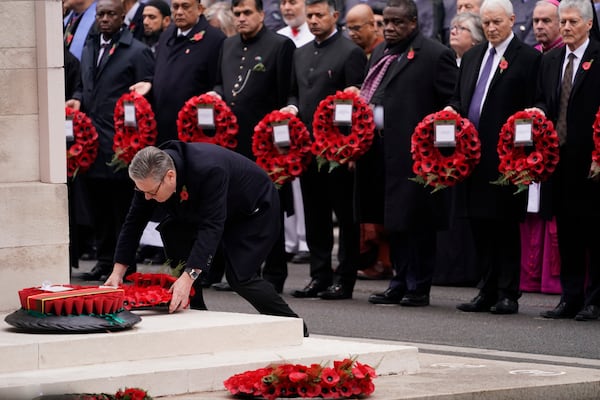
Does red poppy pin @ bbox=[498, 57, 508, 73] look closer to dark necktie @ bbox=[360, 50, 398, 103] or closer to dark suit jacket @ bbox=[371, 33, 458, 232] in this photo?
dark suit jacket @ bbox=[371, 33, 458, 232]

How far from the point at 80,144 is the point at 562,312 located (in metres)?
4.95

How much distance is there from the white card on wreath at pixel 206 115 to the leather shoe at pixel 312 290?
64.2 inches

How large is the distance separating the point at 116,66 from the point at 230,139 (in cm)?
172

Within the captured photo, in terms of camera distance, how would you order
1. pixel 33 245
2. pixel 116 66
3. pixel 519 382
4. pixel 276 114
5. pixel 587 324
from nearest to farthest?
1. pixel 519 382
2. pixel 33 245
3. pixel 587 324
4. pixel 276 114
5. pixel 116 66

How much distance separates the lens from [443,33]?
1476cm

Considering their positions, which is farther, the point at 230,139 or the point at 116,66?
the point at 116,66

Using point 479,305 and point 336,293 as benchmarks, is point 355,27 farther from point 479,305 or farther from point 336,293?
point 479,305

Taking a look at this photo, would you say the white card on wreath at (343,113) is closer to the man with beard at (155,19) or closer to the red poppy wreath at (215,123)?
the red poppy wreath at (215,123)

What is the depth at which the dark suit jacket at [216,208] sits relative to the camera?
905cm

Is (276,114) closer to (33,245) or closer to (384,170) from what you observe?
(384,170)

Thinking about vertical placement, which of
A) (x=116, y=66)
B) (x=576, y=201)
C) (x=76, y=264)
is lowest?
(x=76, y=264)

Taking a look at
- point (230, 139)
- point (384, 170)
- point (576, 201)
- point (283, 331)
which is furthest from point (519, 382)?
point (230, 139)

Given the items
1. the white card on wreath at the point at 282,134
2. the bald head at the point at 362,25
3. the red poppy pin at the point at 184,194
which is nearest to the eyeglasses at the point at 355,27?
the bald head at the point at 362,25

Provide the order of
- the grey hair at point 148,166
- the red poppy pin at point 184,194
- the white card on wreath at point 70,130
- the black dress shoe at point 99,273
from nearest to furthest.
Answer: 1. the grey hair at point 148,166
2. the red poppy pin at point 184,194
3. the white card on wreath at point 70,130
4. the black dress shoe at point 99,273
